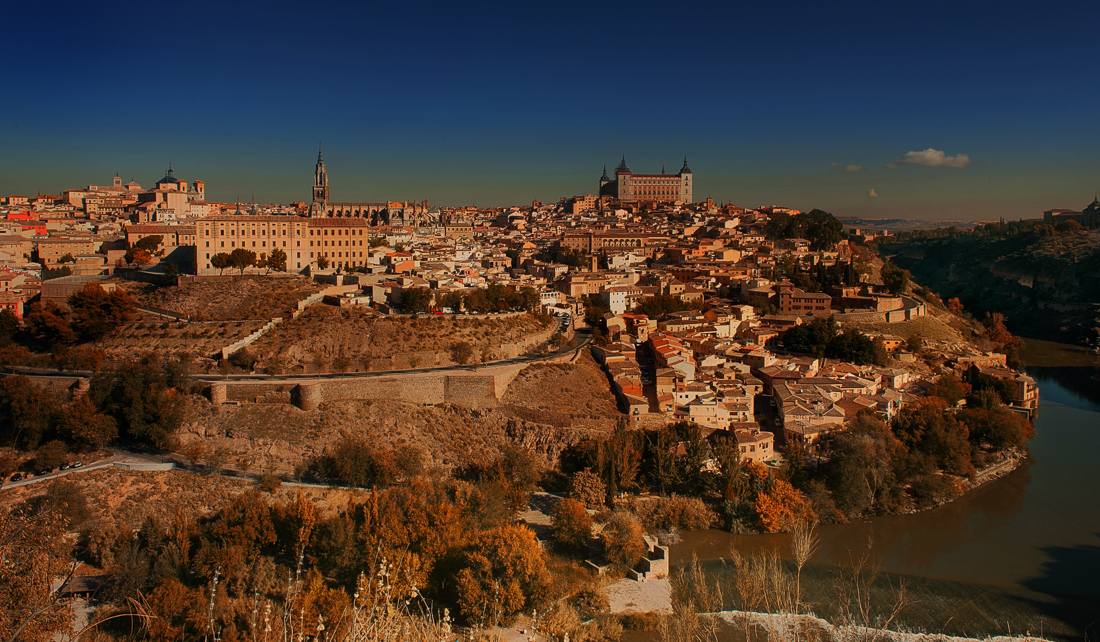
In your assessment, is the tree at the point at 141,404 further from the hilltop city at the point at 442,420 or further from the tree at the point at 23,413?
the tree at the point at 23,413

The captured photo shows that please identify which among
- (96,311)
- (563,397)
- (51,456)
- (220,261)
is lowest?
(51,456)

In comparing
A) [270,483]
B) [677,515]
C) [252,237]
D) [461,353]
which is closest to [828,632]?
[677,515]

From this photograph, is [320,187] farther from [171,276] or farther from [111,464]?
[111,464]

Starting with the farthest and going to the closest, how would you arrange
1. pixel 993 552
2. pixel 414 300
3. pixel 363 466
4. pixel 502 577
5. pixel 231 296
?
pixel 231 296, pixel 414 300, pixel 363 466, pixel 993 552, pixel 502 577

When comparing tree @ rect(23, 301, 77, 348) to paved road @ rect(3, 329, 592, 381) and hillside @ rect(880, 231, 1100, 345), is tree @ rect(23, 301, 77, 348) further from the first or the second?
hillside @ rect(880, 231, 1100, 345)

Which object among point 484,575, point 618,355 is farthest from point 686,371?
point 484,575

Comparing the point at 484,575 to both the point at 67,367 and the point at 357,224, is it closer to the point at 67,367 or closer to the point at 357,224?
the point at 67,367

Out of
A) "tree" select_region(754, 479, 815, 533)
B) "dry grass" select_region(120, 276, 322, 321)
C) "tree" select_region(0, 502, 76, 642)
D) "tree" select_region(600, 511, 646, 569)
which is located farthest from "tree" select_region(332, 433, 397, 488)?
"dry grass" select_region(120, 276, 322, 321)
